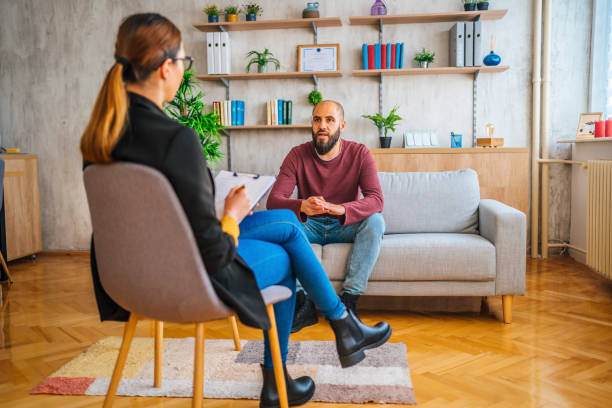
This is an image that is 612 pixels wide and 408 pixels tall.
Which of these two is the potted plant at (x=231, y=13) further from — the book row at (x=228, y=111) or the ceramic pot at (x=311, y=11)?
the book row at (x=228, y=111)

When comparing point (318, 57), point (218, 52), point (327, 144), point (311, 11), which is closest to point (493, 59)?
point (318, 57)

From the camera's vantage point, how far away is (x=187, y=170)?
112cm

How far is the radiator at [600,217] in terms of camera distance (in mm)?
2996

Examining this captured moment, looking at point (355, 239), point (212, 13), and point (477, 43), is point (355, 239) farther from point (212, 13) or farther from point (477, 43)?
point (212, 13)

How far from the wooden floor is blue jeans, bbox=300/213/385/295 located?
0.29 metres

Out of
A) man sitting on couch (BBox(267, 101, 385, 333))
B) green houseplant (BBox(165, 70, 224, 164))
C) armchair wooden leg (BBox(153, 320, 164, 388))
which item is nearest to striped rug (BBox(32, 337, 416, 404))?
armchair wooden leg (BBox(153, 320, 164, 388))

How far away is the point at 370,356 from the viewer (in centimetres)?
210

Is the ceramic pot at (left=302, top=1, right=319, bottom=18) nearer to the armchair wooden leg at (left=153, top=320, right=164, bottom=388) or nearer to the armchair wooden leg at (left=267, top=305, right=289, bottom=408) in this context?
the armchair wooden leg at (left=153, top=320, right=164, bottom=388)

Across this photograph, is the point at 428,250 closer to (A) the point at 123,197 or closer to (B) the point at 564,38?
(A) the point at 123,197

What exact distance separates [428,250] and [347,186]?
0.55 meters

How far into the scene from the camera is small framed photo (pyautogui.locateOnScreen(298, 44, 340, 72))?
4383 mm

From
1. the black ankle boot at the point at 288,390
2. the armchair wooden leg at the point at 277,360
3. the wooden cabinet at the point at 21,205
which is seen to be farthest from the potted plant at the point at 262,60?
the armchair wooden leg at the point at 277,360

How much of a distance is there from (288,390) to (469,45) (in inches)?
133

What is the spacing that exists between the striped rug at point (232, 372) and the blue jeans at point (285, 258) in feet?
1.05
